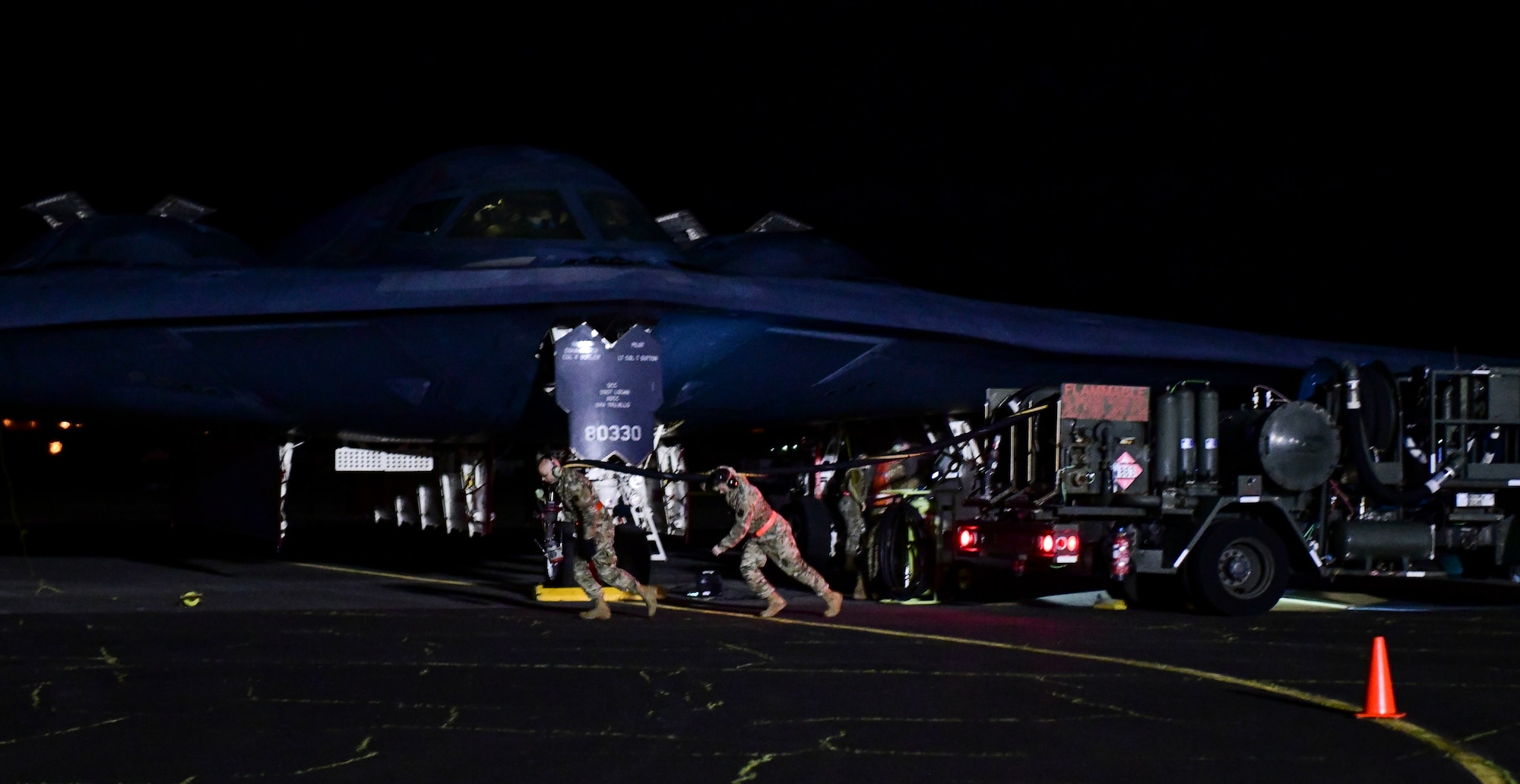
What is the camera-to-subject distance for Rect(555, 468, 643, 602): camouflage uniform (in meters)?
11.5

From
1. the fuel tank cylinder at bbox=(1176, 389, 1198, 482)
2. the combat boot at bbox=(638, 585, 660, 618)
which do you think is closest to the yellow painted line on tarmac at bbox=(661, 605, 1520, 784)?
the combat boot at bbox=(638, 585, 660, 618)

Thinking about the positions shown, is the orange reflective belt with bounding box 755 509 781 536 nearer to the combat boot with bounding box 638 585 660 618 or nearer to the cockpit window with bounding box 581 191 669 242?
the combat boot with bounding box 638 585 660 618

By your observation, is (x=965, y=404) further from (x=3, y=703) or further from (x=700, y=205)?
(x=3, y=703)

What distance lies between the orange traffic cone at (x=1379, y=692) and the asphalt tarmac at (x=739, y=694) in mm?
142

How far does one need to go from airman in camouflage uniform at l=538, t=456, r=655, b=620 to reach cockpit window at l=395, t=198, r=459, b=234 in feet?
13.0

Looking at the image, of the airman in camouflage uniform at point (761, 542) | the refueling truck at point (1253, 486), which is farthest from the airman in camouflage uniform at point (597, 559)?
the refueling truck at point (1253, 486)

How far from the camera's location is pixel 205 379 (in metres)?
14.0

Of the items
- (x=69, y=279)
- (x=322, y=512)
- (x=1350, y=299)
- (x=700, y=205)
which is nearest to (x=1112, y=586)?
(x=69, y=279)

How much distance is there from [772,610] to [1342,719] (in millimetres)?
5245

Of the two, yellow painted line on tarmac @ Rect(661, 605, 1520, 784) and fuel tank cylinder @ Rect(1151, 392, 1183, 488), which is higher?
fuel tank cylinder @ Rect(1151, 392, 1183, 488)

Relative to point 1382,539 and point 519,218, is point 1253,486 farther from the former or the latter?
point 519,218

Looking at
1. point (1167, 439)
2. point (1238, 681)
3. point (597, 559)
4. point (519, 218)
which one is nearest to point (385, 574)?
point (519, 218)

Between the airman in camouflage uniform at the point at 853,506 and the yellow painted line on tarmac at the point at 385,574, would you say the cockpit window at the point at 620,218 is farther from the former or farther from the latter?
the yellow painted line on tarmac at the point at 385,574

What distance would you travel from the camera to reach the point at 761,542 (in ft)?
38.6
